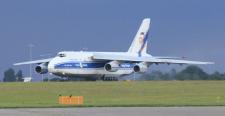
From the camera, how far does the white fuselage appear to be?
104 metres

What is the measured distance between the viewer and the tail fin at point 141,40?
11912 cm

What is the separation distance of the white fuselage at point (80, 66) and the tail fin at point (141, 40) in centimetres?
746

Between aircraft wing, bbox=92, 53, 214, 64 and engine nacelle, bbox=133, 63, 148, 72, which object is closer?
engine nacelle, bbox=133, 63, 148, 72

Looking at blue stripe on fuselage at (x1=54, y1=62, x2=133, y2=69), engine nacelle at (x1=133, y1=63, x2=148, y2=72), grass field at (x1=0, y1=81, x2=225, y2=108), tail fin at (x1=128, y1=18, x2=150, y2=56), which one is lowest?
grass field at (x1=0, y1=81, x2=225, y2=108)

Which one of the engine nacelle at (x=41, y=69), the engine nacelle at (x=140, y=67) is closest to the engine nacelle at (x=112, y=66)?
the engine nacelle at (x=140, y=67)

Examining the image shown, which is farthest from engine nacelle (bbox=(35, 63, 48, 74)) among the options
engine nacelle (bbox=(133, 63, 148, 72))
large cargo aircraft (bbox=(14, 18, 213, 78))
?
engine nacelle (bbox=(133, 63, 148, 72))

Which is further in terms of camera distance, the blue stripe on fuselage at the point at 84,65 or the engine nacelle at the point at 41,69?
the engine nacelle at the point at 41,69

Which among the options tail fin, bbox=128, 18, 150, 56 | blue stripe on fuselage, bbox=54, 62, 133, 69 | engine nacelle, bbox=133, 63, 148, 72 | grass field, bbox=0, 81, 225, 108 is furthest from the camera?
tail fin, bbox=128, 18, 150, 56

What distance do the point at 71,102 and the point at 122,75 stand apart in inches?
2832

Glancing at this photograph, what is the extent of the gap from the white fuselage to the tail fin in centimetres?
746

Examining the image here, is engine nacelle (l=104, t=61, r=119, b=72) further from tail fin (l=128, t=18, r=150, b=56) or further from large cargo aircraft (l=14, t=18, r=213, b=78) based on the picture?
tail fin (l=128, t=18, r=150, b=56)

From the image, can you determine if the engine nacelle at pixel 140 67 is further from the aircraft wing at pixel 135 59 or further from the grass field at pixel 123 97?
the grass field at pixel 123 97

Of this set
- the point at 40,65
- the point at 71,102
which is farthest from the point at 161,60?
the point at 71,102
